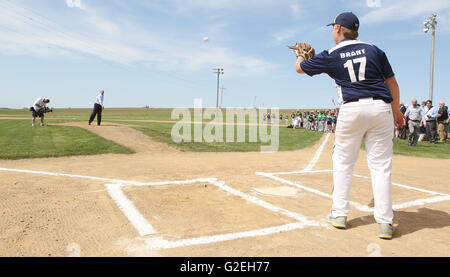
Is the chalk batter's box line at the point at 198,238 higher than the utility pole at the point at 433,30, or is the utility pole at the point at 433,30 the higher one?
the utility pole at the point at 433,30

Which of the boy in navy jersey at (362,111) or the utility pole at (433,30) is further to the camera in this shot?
the utility pole at (433,30)

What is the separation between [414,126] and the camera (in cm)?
1367

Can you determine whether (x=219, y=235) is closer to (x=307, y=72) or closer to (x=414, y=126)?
(x=307, y=72)

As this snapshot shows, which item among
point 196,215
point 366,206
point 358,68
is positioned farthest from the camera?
point 366,206

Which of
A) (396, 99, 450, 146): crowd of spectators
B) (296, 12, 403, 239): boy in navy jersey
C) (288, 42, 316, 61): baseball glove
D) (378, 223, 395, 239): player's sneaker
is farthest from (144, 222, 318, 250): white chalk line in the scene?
(396, 99, 450, 146): crowd of spectators

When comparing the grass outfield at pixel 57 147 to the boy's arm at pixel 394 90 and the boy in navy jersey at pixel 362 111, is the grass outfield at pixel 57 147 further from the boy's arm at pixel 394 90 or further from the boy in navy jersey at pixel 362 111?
the boy's arm at pixel 394 90

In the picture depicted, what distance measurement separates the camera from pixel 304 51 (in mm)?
3662

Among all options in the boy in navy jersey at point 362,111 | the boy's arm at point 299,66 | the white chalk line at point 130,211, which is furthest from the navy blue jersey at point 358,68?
the white chalk line at point 130,211

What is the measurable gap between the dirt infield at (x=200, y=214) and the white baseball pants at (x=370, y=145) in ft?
1.07

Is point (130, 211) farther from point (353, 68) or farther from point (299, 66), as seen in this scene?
point (353, 68)

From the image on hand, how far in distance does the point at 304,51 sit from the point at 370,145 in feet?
Answer: 4.70

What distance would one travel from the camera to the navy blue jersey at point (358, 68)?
3.05 metres

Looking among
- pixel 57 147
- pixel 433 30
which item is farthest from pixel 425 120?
pixel 57 147

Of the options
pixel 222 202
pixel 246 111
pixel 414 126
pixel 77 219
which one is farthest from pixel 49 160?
pixel 246 111
